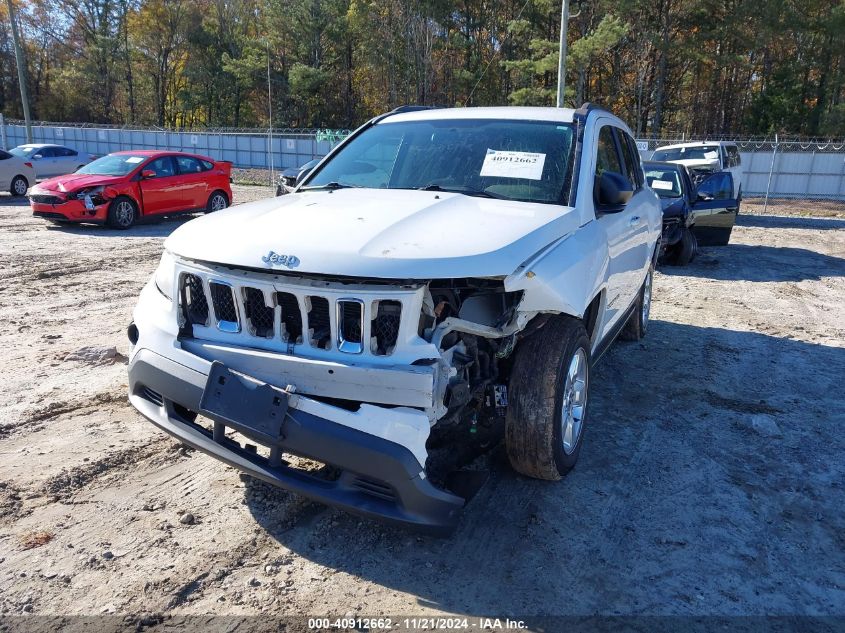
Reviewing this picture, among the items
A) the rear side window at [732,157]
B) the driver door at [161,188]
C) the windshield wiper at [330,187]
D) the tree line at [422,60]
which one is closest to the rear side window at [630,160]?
the windshield wiper at [330,187]

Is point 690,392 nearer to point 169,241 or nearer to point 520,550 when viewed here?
point 520,550

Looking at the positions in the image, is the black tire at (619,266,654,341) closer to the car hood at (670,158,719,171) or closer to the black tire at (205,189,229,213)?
the car hood at (670,158,719,171)

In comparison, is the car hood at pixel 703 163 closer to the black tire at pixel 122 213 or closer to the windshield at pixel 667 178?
the windshield at pixel 667 178

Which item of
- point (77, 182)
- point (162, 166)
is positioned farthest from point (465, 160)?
point (162, 166)

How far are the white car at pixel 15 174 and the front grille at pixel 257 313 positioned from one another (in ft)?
63.1

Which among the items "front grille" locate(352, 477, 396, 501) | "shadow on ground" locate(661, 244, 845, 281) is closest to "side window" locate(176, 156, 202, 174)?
"shadow on ground" locate(661, 244, 845, 281)

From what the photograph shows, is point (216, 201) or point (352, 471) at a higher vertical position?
point (352, 471)

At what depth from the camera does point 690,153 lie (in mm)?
16938

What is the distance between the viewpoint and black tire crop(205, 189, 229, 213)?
15589 mm

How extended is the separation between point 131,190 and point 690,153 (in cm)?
1332

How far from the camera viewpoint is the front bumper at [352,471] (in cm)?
259

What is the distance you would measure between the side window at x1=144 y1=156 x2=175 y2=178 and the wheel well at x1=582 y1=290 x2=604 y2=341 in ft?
40.4

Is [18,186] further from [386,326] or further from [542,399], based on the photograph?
[542,399]

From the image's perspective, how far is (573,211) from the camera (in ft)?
12.2
